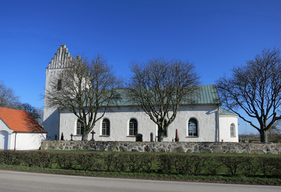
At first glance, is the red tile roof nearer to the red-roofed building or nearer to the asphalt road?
the red-roofed building

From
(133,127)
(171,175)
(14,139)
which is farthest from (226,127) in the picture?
(14,139)

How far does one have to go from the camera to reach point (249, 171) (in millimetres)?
11305

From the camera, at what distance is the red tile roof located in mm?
25406

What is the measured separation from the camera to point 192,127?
3005 cm

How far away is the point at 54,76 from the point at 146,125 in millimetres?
16377

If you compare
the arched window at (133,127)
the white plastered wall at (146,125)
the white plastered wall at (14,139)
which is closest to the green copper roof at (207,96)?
the white plastered wall at (146,125)

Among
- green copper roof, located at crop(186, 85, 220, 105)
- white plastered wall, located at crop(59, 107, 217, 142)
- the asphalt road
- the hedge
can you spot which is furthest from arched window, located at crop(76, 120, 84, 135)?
the asphalt road

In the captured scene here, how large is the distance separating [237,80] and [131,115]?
14.1 metres

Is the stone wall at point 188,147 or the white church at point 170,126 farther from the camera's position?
the white church at point 170,126

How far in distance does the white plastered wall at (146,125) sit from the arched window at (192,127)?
0.52 metres

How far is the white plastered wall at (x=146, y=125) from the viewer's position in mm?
29250

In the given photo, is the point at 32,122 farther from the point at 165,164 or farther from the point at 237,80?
the point at 237,80

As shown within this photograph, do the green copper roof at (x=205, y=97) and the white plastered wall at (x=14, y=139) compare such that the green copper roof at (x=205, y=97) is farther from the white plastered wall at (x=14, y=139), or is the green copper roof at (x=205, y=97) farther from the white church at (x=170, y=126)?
the white plastered wall at (x=14, y=139)

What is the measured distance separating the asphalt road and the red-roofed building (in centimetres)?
1567
